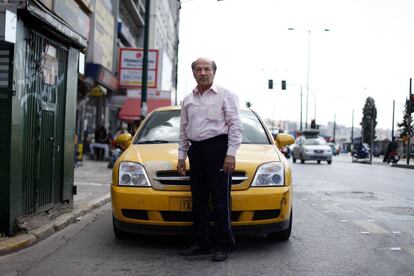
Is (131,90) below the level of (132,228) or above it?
above

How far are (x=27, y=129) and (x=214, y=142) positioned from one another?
2215 millimetres

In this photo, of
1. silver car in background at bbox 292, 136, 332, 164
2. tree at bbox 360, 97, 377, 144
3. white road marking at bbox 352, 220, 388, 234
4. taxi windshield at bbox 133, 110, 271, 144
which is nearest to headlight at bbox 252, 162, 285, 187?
taxi windshield at bbox 133, 110, 271, 144

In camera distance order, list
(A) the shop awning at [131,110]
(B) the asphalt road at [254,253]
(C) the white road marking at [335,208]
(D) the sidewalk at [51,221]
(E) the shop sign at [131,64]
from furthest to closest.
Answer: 1. (A) the shop awning at [131,110]
2. (E) the shop sign at [131,64]
3. (C) the white road marking at [335,208]
4. (D) the sidewalk at [51,221]
5. (B) the asphalt road at [254,253]

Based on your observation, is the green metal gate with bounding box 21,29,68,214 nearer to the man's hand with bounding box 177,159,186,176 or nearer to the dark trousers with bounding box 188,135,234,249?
the man's hand with bounding box 177,159,186,176

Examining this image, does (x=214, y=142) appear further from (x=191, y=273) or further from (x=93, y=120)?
(x=93, y=120)

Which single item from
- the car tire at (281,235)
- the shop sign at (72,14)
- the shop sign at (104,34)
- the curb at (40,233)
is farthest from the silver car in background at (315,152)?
the car tire at (281,235)

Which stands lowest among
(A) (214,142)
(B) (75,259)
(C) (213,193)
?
(B) (75,259)


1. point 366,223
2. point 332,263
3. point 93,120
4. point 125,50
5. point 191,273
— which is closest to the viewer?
point 191,273

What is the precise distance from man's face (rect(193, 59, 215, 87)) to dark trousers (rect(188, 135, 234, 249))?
0.51 meters

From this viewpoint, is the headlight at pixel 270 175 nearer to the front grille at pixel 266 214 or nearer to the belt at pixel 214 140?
the front grille at pixel 266 214

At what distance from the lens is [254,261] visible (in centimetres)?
450

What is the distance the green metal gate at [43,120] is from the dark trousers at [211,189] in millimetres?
2026

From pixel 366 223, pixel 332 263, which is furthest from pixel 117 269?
pixel 366 223

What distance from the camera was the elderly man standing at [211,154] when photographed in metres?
4.56
